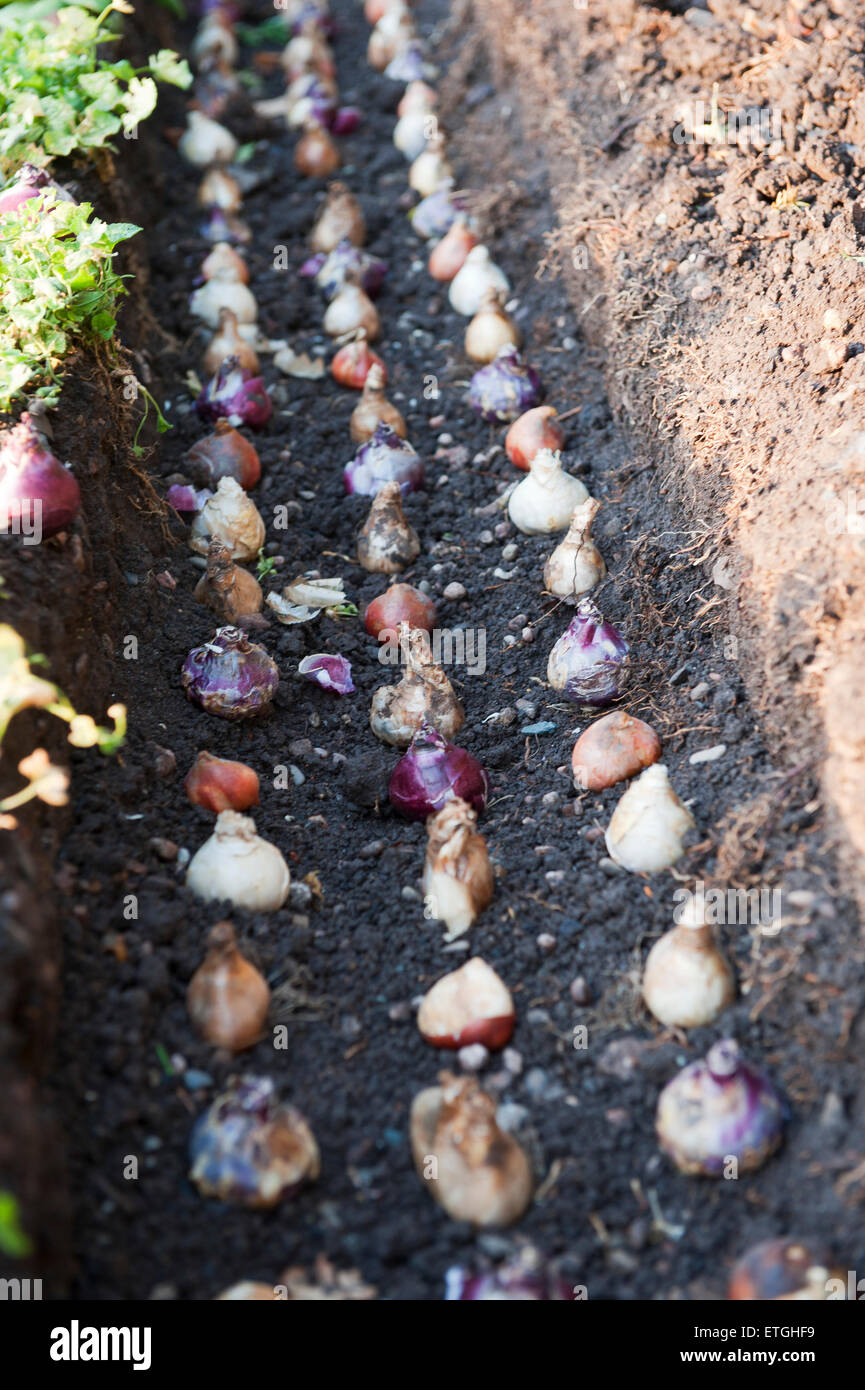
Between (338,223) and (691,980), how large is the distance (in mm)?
3605

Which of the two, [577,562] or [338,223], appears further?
[338,223]

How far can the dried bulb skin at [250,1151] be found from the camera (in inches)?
79.7

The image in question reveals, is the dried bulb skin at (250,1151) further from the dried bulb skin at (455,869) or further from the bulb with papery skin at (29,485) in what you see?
the bulb with papery skin at (29,485)

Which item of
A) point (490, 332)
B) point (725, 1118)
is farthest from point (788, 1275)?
point (490, 332)

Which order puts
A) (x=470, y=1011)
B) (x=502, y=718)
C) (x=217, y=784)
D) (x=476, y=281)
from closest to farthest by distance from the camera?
1. (x=470, y=1011)
2. (x=217, y=784)
3. (x=502, y=718)
4. (x=476, y=281)

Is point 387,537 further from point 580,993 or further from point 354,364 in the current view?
point 580,993

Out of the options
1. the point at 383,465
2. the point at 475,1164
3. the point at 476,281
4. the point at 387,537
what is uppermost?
the point at 476,281

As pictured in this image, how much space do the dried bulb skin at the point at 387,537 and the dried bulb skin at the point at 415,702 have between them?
605 millimetres

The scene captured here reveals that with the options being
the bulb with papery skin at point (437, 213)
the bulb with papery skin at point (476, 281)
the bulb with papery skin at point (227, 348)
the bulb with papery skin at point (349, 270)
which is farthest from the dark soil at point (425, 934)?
the bulb with papery skin at point (437, 213)

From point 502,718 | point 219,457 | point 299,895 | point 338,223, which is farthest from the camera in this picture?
point 338,223

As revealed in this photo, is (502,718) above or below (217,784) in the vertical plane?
above

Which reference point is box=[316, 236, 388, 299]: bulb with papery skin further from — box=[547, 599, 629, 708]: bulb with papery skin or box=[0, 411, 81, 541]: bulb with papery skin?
box=[0, 411, 81, 541]: bulb with papery skin

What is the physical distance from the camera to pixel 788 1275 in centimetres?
186

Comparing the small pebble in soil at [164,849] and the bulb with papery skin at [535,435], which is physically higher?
the bulb with papery skin at [535,435]
